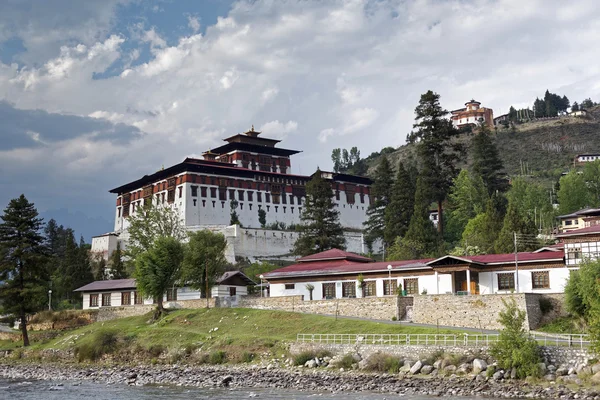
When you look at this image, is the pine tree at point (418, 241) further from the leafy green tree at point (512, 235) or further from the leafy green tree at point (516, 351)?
the leafy green tree at point (516, 351)

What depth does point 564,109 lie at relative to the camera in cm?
19738

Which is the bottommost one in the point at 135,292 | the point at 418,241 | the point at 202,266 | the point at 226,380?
the point at 226,380

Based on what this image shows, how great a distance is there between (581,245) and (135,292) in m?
41.7

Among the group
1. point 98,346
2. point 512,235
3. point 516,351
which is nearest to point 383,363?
point 516,351

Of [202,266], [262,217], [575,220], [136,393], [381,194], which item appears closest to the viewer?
[136,393]

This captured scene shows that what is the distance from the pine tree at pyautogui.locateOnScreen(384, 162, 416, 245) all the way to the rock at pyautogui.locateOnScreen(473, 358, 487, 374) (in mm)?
45213

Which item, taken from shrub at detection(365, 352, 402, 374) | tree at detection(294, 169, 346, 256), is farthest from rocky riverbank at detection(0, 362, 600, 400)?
tree at detection(294, 169, 346, 256)

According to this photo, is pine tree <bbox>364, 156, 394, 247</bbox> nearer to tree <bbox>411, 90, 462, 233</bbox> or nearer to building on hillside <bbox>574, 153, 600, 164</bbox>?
tree <bbox>411, 90, 462, 233</bbox>

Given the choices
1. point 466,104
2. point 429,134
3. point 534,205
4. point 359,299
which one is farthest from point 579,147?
point 359,299

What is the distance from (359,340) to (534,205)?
171ft

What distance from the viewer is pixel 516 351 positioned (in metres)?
34.1

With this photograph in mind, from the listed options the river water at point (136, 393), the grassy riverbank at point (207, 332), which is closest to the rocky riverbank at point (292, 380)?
the river water at point (136, 393)

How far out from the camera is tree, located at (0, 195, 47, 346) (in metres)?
60.3

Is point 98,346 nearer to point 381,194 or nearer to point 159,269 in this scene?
point 159,269
